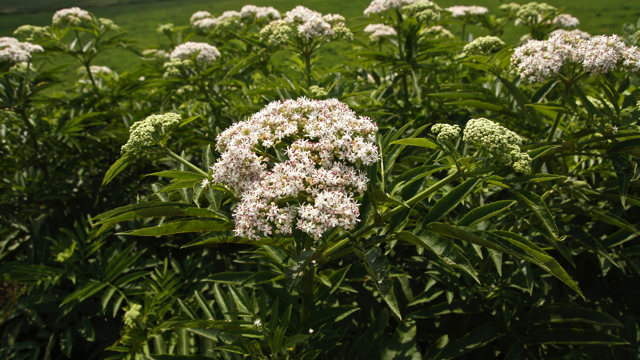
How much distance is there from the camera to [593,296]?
127 inches

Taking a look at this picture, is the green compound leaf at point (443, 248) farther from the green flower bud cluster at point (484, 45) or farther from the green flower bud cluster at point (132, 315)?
the green flower bud cluster at point (484, 45)

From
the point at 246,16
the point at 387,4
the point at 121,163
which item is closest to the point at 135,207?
the point at 121,163

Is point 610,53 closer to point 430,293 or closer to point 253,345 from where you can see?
point 430,293

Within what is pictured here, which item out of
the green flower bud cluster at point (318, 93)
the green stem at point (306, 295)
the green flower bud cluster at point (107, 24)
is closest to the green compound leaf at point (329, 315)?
the green stem at point (306, 295)

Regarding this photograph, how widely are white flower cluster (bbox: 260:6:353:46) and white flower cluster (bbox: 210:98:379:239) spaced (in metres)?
2.07

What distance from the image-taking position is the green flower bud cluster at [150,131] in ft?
7.39

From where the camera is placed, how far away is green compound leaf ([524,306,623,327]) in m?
2.47

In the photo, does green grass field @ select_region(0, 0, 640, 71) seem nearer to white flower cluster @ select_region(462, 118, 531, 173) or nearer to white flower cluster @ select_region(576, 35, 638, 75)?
white flower cluster @ select_region(576, 35, 638, 75)

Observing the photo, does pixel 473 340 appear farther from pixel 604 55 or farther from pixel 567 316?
pixel 604 55

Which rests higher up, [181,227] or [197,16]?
[197,16]

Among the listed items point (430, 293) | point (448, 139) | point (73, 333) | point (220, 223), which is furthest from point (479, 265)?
point (73, 333)

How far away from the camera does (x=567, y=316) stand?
261cm

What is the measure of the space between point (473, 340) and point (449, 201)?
4.41ft

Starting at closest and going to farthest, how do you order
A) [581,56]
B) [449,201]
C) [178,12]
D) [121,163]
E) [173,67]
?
[449,201]
[121,163]
[581,56]
[173,67]
[178,12]
